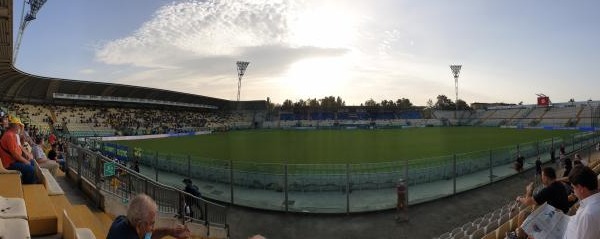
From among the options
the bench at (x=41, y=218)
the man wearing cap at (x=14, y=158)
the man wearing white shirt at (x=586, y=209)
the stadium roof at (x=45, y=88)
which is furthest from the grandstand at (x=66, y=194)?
the man wearing white shirt at (x=586, y=209)

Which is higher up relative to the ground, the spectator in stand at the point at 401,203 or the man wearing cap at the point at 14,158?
the man wearing cap at the point at 14,158

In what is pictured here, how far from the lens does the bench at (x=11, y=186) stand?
380cm

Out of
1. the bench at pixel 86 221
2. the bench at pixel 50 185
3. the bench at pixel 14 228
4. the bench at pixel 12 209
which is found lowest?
the bench at pixel 86 221

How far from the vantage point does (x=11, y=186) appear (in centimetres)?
414

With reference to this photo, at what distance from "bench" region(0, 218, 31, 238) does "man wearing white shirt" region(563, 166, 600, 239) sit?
184 inches

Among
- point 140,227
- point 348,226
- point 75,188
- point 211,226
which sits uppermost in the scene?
point 140,227

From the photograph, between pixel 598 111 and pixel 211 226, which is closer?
pixel 211 226

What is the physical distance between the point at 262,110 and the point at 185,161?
78.5 metres

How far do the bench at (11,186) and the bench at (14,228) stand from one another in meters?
1.30

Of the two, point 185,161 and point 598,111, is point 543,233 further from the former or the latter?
point 598,111

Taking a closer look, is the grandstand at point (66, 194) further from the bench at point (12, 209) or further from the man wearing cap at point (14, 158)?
the man wearing cap at point (14, 158)

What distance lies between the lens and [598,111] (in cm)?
6988

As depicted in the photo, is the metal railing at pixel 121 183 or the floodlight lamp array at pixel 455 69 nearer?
the metal railing at pixel 121 183

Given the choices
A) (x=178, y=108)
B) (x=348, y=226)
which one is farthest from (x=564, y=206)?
(x=178, y=108)
